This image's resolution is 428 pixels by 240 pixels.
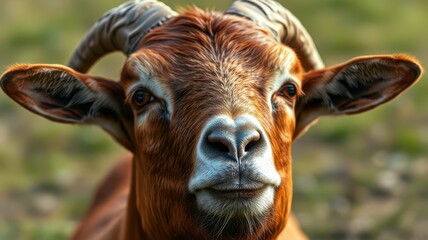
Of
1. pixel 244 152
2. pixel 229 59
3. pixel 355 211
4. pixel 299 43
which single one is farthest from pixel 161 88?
pixel 355 211

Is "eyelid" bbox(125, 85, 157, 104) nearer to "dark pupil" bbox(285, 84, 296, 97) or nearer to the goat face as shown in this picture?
the goat face

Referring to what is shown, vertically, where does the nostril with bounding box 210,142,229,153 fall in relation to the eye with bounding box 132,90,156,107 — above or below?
above

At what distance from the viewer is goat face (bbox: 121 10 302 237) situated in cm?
698

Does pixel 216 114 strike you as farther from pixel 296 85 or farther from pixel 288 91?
pixel 296 85

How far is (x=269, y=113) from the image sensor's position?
747cm

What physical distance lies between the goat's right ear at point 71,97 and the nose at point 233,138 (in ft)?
4.51

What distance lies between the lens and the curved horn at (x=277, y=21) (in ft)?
27.3

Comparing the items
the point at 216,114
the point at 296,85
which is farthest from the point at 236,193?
the point at 296,85

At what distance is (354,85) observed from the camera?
838cm

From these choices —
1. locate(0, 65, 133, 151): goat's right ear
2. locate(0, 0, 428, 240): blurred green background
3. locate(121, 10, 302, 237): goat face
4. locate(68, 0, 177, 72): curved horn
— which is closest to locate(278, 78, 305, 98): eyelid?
locate(121, 10, 302, 237): goat face

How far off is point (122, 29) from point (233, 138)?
2.00 metres

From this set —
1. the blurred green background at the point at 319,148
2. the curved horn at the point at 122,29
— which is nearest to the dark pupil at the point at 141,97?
the curved horn at the point at 122,29

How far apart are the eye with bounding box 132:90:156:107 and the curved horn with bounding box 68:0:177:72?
0.59 metres

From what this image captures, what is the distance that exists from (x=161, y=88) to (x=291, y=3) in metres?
12.8
